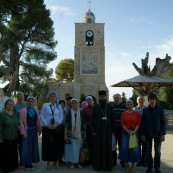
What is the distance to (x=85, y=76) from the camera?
24844 millimetres

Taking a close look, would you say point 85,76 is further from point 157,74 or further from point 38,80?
point 157,74

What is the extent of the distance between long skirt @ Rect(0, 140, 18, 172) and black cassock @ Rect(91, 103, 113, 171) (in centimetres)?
162

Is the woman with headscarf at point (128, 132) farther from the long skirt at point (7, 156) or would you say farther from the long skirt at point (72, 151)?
the long skirt at point (7, 156)

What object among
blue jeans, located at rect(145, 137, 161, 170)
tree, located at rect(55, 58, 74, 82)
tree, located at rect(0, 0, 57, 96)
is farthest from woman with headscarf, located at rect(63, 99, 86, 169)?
tree, located at rect(55, 58, 74, 82)

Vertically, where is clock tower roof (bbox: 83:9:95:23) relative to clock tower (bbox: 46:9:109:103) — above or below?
above

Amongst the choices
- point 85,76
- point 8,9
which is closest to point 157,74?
point 8,9

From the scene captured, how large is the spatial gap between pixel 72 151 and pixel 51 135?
56cm

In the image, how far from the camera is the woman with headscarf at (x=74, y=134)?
4.33 metres

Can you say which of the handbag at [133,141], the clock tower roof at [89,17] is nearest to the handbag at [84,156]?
the handbag at [133,141]

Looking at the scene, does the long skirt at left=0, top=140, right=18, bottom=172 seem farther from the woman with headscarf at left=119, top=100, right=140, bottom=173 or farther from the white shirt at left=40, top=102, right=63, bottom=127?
the woman with headscarf at left=119, top=100, right=140, bottom=173

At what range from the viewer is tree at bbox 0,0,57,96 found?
16500 millimetres

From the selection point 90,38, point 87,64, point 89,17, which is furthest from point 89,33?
point 89,17

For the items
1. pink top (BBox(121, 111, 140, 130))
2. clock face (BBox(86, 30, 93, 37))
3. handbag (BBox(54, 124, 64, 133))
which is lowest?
handbag (BBox(54, 124, 64, 133))

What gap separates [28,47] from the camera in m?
19.6
